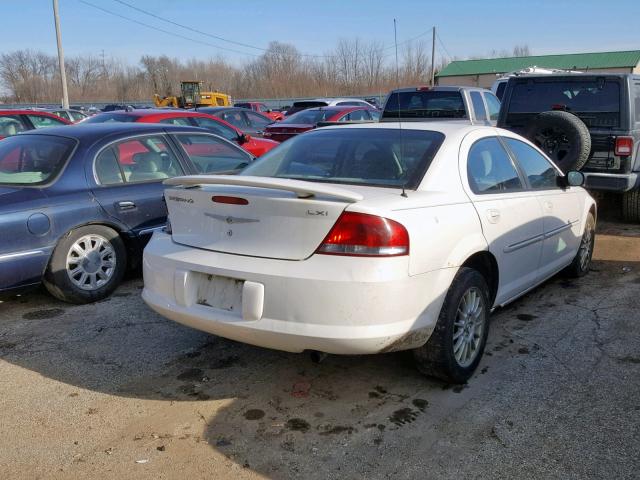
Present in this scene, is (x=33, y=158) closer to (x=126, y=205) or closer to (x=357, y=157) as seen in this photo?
(x=126, y=205)

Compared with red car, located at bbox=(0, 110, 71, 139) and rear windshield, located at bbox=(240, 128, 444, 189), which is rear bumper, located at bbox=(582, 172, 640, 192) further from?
red car, located at bbox=(0, 110, 71, 139)

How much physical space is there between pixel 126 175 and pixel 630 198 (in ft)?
20.8

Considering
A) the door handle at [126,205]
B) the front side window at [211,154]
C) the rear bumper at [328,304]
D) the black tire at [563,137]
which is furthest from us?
the black tire at [563,137]

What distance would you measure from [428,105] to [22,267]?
770 centimetres

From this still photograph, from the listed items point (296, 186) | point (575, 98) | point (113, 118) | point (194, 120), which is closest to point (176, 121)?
point (194, 120)

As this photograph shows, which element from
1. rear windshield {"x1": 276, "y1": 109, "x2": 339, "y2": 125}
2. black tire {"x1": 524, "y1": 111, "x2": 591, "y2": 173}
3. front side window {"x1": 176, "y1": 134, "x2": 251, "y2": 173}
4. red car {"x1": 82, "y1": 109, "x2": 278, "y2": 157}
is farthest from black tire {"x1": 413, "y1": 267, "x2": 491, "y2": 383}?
rear windshield {"x1": 276, "y1": 109, "x2": 339, "y2": 125}

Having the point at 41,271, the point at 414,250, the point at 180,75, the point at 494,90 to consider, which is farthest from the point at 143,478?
the point at 180,75

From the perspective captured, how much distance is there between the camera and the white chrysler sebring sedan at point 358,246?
9.78 ft

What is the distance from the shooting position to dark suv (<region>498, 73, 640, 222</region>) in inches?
276

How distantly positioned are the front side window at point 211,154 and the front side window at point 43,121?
618cm

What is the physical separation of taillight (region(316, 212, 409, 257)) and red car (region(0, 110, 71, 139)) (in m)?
9.15

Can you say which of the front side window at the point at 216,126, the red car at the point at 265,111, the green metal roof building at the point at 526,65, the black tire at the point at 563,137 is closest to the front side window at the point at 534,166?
the black tire at the point at 563,137

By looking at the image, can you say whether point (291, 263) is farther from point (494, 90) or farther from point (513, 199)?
point (494, 90)

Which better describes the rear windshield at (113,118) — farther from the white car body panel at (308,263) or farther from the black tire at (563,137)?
the white car body panel at (308,263)
